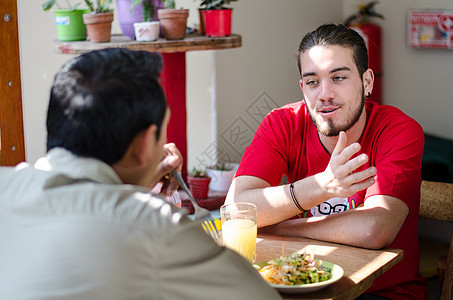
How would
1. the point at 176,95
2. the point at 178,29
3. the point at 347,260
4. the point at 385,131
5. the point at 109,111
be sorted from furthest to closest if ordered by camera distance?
the point at 176,95 → the point at 178,29 → the point at 385,131 → the point at 347,260 → the point at 109,111

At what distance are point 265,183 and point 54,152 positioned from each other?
0.98m

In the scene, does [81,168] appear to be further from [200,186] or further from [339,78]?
[200,186]

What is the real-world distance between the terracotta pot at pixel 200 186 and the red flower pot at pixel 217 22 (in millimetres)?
704

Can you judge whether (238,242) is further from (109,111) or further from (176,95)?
(176,95)

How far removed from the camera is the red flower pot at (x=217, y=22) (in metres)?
2.65

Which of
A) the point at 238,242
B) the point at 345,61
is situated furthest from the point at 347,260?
the point at 345,61

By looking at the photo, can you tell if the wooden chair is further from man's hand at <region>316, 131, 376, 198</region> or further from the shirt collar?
the shirt collar

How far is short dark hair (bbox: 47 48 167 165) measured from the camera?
3.12 feet

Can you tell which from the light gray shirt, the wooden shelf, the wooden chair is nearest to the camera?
the light gray shirt

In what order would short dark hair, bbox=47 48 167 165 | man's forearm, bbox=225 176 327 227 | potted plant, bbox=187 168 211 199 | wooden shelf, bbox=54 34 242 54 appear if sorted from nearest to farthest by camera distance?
short dark hair, bbox=47 48 167 165 < man's forearm, bbox=225 176 327 227 < wooden shelf, bbox=54 34 242 54 < potted plant, bbox=187 168 211 199

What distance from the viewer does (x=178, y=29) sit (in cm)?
257

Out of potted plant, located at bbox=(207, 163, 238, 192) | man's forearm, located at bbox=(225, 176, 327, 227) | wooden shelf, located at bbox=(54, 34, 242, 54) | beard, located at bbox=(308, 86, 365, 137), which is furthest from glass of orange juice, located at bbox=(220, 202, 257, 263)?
potted plant, located at bbox=(207, 163, 238, 192)

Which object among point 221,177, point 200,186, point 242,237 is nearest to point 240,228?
point 242,237

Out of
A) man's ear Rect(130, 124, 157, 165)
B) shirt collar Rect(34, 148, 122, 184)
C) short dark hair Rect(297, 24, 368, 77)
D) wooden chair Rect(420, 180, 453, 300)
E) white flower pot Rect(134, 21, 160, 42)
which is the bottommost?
wooden chair Rect(420, 180, 453, 300)
